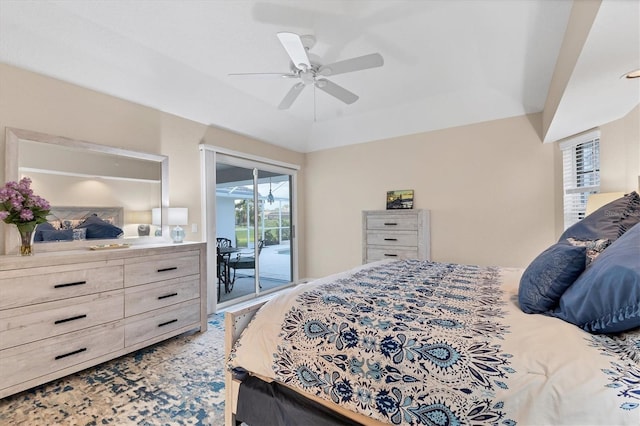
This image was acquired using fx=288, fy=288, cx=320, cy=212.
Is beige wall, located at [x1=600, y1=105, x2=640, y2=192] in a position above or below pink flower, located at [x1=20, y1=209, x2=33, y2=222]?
above

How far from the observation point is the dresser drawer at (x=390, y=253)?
13.4 feet

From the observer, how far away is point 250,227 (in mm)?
4613

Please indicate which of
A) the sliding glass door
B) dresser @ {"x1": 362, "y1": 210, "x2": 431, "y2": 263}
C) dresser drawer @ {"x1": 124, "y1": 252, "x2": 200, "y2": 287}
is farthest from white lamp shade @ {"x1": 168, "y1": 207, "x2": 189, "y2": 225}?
dresser @ {"x1": 362, "y1": 210, "x2": 431, "y2": 263}

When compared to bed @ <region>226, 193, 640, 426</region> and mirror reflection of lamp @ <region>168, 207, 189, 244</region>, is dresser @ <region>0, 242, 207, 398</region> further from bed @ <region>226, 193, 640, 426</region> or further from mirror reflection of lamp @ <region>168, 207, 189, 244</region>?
bed @ <region>226, 193, 640, 426</region>

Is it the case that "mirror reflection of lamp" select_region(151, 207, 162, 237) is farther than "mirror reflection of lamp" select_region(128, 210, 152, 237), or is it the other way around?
"mirror reflection of lamp" select_region(151, 207, 162, 237)

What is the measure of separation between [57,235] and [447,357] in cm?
320

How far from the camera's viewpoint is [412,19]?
230 centimetres

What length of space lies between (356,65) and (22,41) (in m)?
2.62

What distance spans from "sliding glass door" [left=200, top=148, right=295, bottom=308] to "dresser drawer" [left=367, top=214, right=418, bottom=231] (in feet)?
5.32

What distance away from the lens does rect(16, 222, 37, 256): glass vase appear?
222cm

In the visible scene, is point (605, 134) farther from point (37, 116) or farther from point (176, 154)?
point (37, 116)

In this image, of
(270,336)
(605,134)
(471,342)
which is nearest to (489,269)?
(471,342)

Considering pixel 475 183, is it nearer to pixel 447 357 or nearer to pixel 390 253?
pixel 390 253

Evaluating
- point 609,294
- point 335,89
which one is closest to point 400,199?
point 335,89
